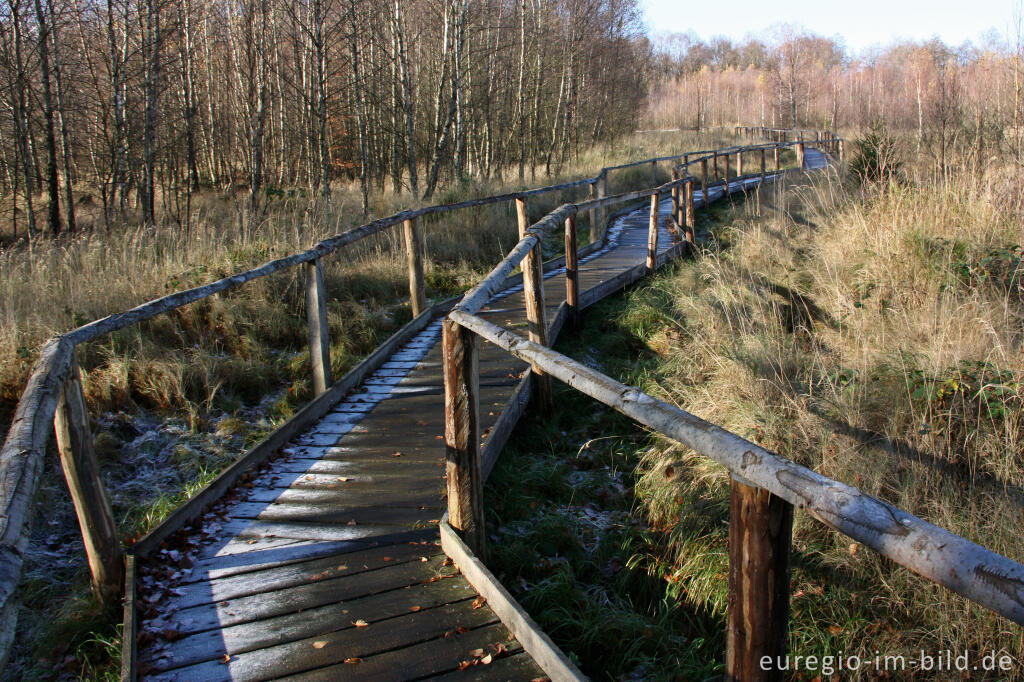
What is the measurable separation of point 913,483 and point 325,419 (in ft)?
12.3

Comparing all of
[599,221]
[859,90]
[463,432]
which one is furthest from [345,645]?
[859,90]

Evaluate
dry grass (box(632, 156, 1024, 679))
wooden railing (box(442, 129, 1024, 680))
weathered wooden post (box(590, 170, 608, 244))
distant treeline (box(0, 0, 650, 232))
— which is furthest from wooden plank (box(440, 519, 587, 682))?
distant treeline (box(0, 0, 650, 232))

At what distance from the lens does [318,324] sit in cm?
532

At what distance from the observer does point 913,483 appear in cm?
372

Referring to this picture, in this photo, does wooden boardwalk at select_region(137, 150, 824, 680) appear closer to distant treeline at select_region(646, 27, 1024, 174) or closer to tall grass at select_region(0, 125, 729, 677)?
tall grass at select_region(0, 125, 729, 677)

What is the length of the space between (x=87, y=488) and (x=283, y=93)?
21.0 meters

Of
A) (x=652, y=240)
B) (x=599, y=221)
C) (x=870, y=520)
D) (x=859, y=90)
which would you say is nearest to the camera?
(x=870, y=520)

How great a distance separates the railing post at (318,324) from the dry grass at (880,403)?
8.25 ft

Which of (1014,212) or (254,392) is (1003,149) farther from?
(254,392)

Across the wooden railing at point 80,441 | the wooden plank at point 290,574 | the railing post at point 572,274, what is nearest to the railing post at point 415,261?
the wooden railing at point 80,441

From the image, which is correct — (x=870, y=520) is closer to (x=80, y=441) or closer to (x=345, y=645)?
(x=345, y=645)

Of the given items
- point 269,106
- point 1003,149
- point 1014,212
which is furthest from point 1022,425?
point 269,106

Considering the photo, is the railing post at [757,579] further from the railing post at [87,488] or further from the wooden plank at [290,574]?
the railing post at [87,488]

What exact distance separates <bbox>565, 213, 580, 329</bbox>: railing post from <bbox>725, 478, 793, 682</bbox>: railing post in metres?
5.71
